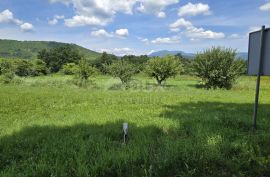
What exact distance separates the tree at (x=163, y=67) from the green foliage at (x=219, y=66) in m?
6.33

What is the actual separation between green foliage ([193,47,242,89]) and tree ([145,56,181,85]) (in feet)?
20.8

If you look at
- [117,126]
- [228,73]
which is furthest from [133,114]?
[228,73]

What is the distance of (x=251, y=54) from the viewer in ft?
27.0

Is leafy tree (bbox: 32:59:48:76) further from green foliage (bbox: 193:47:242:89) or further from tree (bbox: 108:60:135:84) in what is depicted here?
green foliage (bbox: 193:47:242:89)

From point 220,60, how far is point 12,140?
100 feet

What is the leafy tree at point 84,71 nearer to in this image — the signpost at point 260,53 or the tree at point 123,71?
the tree at point 123,71

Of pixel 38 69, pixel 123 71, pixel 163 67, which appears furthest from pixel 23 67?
pixel 163 67

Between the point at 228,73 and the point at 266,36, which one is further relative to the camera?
the point at 228,73

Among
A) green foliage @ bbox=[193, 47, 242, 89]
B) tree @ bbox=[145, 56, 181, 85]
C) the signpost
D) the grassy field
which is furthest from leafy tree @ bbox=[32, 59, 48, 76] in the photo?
the signpost

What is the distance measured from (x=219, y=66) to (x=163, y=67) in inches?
356

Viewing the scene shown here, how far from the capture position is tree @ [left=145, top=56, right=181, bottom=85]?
1613 inches

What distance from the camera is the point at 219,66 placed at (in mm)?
33875

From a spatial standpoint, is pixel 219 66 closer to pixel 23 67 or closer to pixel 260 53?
pixel 260 53

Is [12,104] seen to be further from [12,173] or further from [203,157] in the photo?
[203,157]
